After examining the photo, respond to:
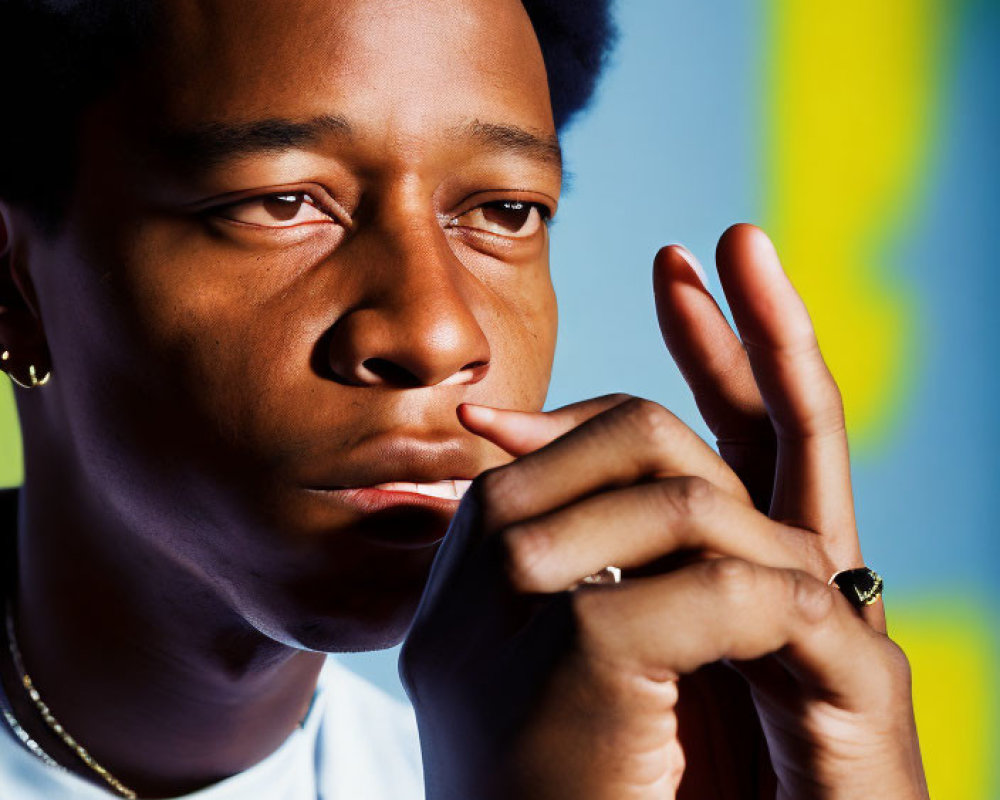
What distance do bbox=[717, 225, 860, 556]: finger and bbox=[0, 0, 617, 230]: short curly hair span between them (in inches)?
33.5

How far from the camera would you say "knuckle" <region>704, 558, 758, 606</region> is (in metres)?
1.11

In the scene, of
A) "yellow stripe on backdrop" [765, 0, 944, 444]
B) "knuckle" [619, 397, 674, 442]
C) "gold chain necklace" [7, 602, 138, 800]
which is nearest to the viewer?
"knuckle" [619, 397, 674, 442]

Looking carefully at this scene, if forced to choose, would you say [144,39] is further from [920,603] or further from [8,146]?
[920,603]

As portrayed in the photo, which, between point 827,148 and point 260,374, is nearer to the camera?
point 260,374

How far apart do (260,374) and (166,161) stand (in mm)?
319

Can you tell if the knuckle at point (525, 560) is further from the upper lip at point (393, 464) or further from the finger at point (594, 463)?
the upper lip at point (393, 464)

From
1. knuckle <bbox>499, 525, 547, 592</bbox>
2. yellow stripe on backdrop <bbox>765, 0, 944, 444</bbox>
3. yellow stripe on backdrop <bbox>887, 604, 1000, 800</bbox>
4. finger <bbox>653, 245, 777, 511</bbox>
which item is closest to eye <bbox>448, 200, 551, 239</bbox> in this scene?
finger <bbox>653, 245, 777, 511</bbox>

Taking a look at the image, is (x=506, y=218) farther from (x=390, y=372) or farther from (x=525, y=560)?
(x=525, y=560)

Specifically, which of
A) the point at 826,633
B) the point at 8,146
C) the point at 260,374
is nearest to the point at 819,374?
the point at 826,633

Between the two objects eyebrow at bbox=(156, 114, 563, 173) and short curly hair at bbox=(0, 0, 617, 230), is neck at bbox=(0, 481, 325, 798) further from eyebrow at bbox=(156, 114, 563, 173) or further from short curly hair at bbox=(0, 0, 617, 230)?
eyebrow at bbox=(156, 114, 563, 173)

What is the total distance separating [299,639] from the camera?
1532 millimetres

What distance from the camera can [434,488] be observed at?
1391 millimetres

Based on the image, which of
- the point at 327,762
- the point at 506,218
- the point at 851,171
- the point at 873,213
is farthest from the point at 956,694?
the point at 506,218

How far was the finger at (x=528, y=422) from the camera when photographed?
4.10ft
